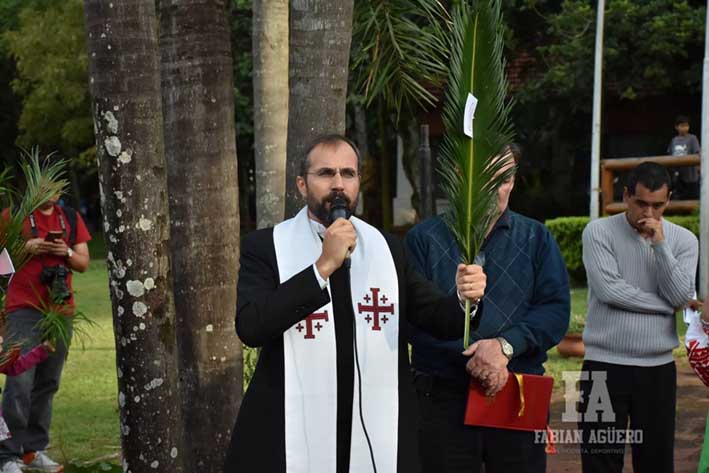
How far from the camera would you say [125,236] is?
589cm

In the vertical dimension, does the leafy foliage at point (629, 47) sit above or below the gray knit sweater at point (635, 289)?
above

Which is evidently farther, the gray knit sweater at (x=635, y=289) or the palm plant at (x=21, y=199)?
the gray knit sweater at (x=635, y=289)

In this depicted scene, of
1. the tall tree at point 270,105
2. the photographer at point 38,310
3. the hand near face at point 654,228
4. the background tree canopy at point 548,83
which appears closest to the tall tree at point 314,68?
the hand near face at point 654,228

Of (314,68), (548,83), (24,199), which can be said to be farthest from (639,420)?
(548,83)

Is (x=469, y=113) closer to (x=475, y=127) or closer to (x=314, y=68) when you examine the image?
(x=475, y=127)

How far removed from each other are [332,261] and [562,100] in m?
28.4

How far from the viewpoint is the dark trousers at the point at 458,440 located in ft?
18.2

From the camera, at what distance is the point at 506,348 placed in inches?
212

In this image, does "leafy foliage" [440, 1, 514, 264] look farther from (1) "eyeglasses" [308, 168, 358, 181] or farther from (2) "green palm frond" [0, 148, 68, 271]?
(2) "green palm frond" [0, 148, 68, 271]

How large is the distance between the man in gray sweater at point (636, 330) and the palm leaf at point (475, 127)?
181cm

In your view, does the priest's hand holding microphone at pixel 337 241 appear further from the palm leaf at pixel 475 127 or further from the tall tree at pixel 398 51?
the tall tree at pixel 398 51

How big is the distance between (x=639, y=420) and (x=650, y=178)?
4.03ft

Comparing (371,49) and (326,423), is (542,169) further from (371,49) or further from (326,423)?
(326,423)

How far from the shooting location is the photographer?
8.42 metres
